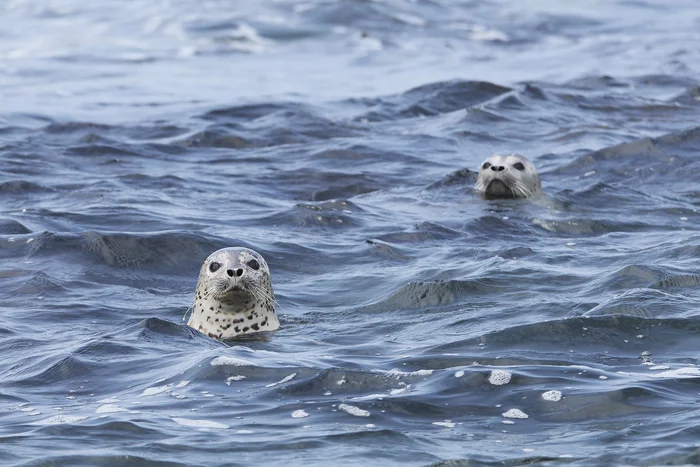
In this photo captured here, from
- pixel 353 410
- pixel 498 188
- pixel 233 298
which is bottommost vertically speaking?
pixel 498 188

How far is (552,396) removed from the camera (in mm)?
8539

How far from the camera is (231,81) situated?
26125mm

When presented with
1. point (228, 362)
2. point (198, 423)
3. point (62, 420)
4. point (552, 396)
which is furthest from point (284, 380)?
point (552, 396)

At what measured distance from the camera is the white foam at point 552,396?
848 centimetres

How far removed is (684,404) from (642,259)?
4.60 metres

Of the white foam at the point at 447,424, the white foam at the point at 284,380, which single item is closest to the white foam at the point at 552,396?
the white foam at the point at 447,424

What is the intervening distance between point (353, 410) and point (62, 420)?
1.62m

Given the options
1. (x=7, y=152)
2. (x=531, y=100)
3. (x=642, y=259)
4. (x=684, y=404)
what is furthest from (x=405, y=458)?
(x=531, y=100)

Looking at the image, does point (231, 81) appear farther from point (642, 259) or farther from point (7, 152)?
point (642, 259)

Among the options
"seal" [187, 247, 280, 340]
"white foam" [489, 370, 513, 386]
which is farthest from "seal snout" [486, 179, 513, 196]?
"white foam" [489, 370, 513, 386]

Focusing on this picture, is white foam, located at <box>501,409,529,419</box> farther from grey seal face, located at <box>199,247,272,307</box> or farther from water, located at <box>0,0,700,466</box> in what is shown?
grey seal face, located at <box>199,247,272,307</box>

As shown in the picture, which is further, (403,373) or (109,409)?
(403,373)

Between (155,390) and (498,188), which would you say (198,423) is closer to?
(155,390)

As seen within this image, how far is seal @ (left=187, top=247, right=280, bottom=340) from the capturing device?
10945 mm
